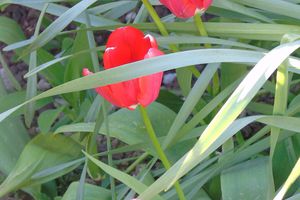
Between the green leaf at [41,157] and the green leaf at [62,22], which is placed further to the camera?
the green leaf at [41,157]

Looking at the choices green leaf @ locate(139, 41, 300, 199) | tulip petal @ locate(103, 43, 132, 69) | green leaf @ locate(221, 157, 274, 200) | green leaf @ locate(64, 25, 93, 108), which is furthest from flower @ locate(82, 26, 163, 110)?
green leaf @ locate(64, 25, 93, 108)

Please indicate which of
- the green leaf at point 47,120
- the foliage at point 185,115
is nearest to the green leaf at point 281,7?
the foliage at point 185,115

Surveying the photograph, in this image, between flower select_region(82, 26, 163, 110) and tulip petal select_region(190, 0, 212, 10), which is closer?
flower select_region(82, 26, 163, 110)

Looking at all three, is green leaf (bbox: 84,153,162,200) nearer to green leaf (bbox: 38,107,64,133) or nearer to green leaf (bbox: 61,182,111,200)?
green leaf (bbox: 61,182,111,200)

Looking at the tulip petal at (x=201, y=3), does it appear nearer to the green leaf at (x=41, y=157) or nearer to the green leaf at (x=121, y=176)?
the green leaf at (x=121, y=176)

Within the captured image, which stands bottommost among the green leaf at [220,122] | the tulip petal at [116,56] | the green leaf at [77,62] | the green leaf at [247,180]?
the green leaf at [247,180]

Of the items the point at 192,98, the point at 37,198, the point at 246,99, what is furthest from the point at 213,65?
the point at 37,198

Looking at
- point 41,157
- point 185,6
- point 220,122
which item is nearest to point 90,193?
point 41,157
